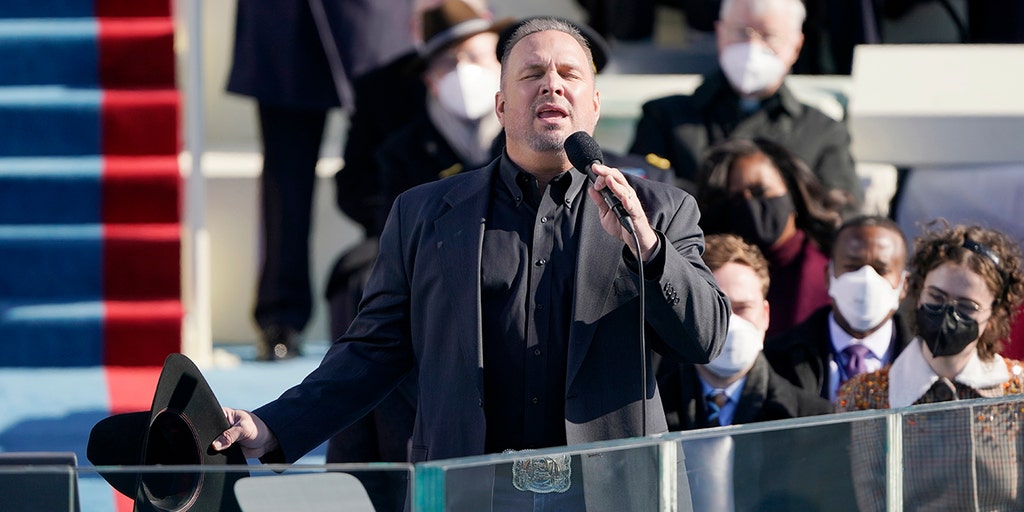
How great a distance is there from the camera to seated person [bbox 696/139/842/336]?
4.14 m

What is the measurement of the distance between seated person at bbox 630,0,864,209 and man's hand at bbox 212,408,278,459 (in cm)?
272

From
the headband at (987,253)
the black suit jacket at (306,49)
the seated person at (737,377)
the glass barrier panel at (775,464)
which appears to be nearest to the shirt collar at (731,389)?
the seated person at (737,377)

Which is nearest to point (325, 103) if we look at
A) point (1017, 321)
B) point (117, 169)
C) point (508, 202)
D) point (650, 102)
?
point (117, 169)

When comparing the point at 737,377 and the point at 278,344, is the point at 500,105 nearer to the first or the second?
the point at 737,377

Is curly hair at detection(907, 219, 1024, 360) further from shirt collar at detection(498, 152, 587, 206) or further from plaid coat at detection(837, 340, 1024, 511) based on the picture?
shirt collar at detection(498, 152, 587, 206)

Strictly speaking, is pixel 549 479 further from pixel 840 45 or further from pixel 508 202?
pixel 840 45

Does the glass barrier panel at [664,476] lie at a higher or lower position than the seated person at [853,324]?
lower

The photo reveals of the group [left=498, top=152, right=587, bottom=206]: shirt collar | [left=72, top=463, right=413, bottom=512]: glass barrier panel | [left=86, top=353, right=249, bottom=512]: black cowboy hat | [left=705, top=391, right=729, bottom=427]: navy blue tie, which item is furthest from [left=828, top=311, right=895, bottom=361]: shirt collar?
[left=72, top=463, right=413, bottom=512]: glass barrier panel

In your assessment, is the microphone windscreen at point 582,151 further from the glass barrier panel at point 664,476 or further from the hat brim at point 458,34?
the hat brim at point 458,34

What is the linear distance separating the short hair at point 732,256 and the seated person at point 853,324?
0.76 feet

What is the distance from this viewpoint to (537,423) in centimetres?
217

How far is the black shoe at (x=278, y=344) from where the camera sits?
5.45m

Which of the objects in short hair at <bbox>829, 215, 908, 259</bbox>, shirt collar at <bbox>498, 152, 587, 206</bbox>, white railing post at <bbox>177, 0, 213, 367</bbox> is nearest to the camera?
shirt collar at <bbox>498, 152, 587, 206</bbox>

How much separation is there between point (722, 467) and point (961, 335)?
1.46 metres
